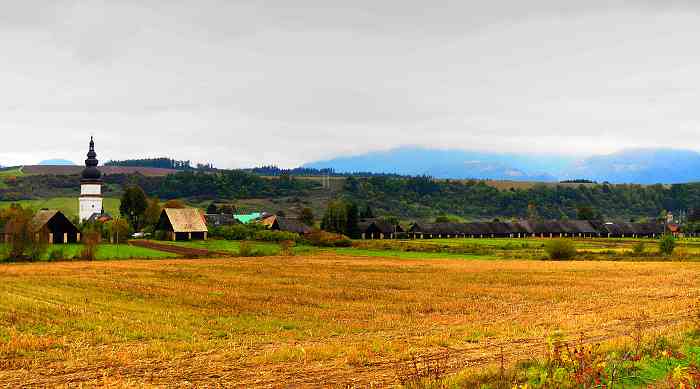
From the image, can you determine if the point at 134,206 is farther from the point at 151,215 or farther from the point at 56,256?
the point at 56,256

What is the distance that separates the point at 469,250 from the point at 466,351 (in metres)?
70.3

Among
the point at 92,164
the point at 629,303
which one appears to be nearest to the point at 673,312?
the point at 629,303

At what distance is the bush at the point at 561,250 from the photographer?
74.3 meters

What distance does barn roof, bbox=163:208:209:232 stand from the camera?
3888 inches

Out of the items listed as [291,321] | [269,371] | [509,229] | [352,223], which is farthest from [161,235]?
[269,371]

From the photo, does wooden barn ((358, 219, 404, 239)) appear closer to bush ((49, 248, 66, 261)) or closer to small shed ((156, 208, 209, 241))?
small shed ((156, 208, 209, 241))

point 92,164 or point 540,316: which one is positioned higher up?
point 92,164

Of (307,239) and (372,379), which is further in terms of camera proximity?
(307,239)

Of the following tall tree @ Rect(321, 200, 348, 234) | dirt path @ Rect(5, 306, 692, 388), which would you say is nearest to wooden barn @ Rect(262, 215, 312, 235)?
tall tree @ Rect(321, 200, 348, 234)

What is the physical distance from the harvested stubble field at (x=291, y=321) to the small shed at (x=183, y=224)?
50.2m

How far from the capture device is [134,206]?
401 feet

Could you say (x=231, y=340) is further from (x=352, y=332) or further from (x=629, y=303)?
(x=629, y=303)

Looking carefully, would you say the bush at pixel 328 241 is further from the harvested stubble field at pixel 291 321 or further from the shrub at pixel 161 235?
the harvested stubble field at pixel 291 321

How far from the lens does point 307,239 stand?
101625mm
